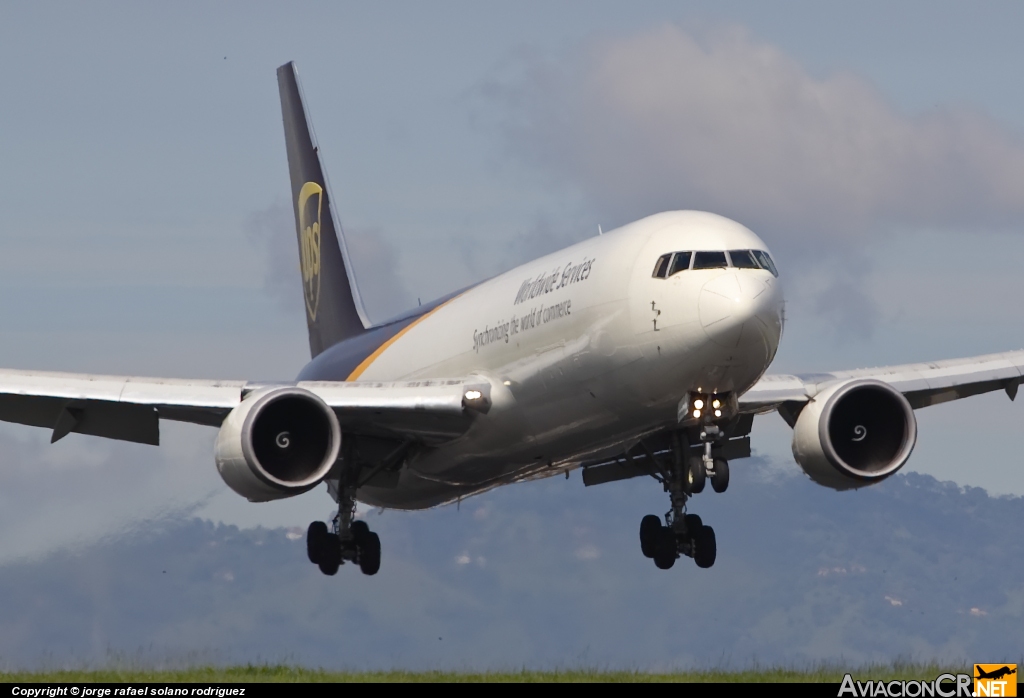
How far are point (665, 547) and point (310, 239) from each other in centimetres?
1464

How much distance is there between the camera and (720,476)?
2594cm

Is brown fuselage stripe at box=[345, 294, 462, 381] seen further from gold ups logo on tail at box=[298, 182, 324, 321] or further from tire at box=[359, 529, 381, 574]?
gold ups logo on tail at box=[298, 182, 324, 321]

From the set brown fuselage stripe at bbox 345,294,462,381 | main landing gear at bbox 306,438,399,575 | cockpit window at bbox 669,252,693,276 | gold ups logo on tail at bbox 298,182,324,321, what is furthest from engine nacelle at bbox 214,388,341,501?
gold ups logo on tail at bbox 298,182,324,321

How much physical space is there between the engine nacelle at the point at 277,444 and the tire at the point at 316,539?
5313mm

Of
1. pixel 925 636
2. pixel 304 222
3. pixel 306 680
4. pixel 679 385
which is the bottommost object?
pixel 925 636

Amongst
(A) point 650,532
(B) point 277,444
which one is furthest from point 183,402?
(A) point 650,532

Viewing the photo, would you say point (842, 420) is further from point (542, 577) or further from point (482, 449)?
point (542, 577)

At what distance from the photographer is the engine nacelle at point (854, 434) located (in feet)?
95.1

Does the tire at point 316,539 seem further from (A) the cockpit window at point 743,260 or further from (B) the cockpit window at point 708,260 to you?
(A) the cockpit window at point 743,260

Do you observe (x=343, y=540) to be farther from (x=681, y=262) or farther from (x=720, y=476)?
(x=681, y=262)

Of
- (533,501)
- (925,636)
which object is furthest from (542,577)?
(925,636)

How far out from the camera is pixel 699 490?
2678 centimetres

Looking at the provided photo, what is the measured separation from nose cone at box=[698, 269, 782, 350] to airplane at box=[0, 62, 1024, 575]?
0.03 m

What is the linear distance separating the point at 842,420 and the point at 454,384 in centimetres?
687
